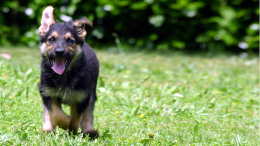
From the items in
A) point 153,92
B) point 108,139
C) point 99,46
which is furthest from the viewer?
point 99,46

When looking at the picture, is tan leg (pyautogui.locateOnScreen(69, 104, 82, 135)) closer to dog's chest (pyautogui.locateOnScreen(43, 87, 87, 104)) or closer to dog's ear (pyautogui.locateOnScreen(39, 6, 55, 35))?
dog's chest (pyautogui.locateOnScreen(43, 87, 87, 104))

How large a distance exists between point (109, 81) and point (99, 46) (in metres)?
4.60

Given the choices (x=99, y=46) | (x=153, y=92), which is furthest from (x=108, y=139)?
(x=99, y=46)

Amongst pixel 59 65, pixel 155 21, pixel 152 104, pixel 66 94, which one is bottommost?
pixel 152 104

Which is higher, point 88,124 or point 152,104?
point 88,124

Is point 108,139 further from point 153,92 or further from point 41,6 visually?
point 41,6

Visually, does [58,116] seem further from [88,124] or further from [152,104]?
[152,104]

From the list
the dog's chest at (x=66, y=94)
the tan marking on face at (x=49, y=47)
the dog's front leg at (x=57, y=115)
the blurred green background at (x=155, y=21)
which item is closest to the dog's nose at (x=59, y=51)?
the tan marking on face at (x=49, y=47)

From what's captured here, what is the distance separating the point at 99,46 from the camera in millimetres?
11531

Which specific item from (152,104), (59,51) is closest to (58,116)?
(59,51)

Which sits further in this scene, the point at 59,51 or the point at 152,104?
the point at 152,104

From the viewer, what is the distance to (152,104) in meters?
5.78

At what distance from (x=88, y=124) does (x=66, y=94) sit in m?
0.48

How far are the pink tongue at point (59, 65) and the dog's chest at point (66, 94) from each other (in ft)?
0.70
